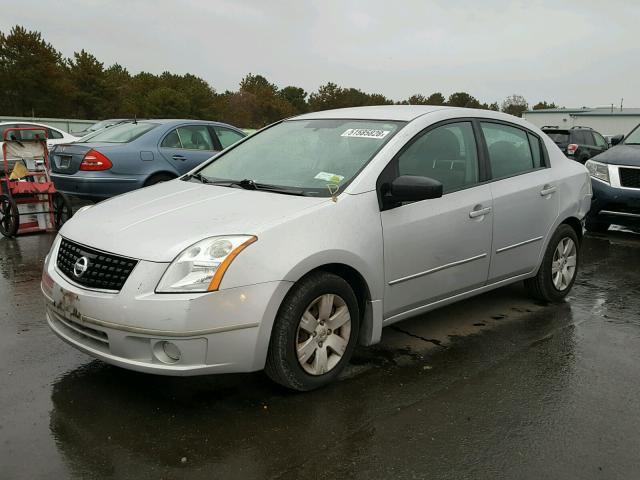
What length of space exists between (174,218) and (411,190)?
143 cm

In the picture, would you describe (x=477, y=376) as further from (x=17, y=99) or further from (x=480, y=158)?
(x=17, y=99)

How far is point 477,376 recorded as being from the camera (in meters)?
3.80

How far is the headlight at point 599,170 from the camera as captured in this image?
27.3ft

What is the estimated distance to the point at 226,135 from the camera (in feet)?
33.2

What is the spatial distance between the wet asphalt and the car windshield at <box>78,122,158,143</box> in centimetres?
500

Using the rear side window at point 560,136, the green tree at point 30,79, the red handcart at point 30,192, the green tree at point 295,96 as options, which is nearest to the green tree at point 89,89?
the green tree at point 30,79

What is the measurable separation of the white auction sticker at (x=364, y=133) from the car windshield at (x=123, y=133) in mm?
5647

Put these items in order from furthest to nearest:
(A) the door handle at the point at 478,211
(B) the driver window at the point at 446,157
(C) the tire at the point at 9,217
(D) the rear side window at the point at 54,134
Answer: (D) the rear side window at the point at 54,134 < (C) the tire at the point at 9,217 < (A) the door handle at the point at 478,211 < (B) the driver window at the point at 446,157

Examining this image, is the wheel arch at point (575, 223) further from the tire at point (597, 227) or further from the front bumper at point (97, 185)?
the front bumper at point (97, 185)

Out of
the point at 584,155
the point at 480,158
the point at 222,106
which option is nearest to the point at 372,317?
the point at 480,158

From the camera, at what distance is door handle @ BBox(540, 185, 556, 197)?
16.3 feet

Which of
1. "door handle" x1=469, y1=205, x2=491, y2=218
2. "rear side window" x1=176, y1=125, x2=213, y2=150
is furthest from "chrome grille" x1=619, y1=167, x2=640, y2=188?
"rear side window" x1=176, y1=125, x2=213, y2=150

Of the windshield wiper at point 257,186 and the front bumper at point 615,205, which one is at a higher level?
the windshield wiper at point 257,186

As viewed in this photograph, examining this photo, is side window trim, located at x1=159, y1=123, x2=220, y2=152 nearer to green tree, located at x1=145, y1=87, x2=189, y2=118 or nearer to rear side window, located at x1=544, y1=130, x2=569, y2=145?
rear side window, located at x1=544, y1=130, x2=569, y2=145
